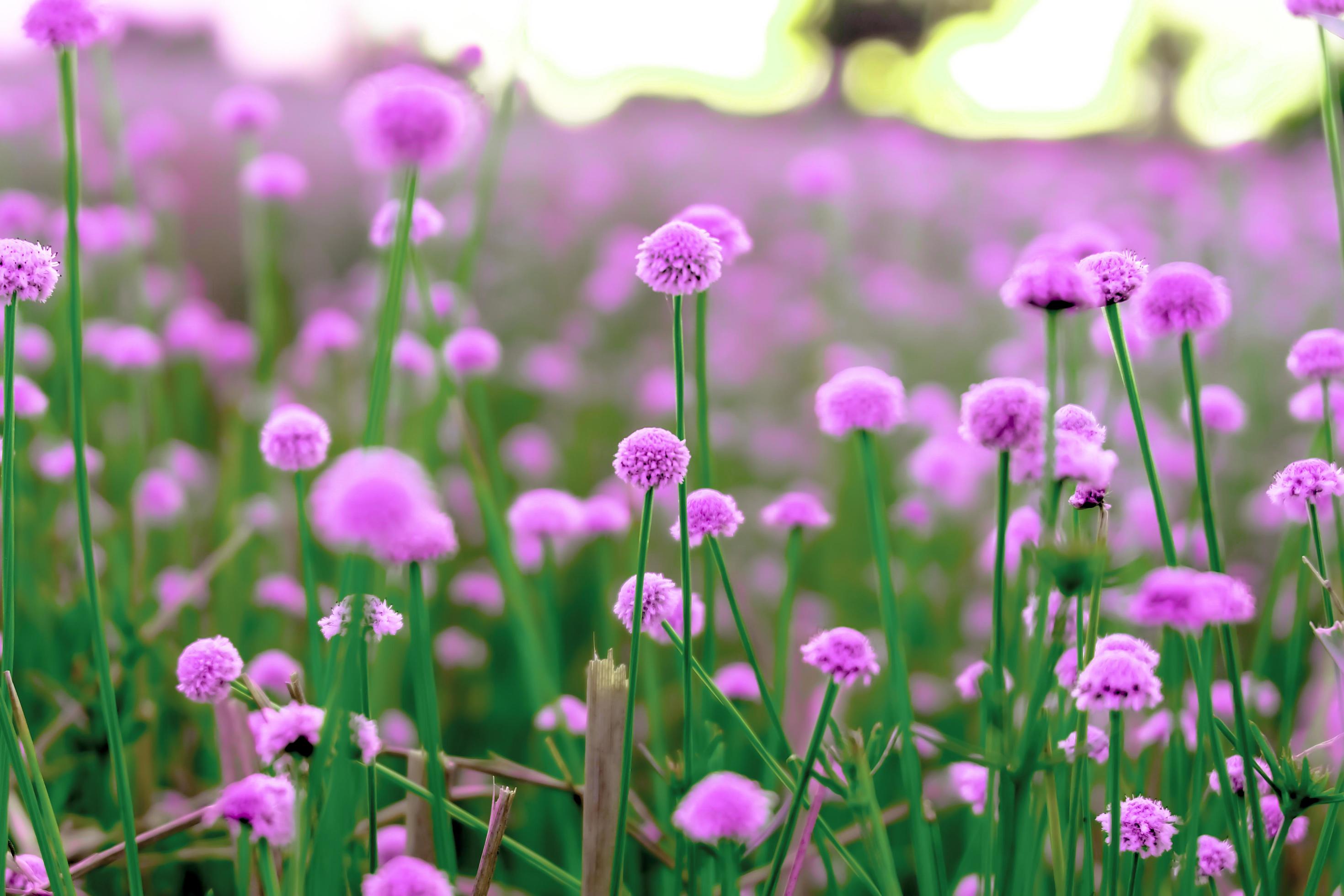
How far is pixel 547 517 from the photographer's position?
0.88m

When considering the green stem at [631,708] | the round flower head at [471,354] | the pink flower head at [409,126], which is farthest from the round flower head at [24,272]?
the round flower head at [471,354]

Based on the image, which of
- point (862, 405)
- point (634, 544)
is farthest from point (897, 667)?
point (634, 544)

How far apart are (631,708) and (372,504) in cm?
21

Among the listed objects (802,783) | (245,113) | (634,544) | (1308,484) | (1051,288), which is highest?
(245,113)

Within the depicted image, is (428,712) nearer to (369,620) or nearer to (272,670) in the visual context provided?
(369,620)

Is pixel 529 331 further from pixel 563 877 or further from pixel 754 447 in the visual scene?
pixel 563 877

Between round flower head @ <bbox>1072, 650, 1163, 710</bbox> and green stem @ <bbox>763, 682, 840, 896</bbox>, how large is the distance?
116 mm

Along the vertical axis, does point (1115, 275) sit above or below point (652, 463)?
above

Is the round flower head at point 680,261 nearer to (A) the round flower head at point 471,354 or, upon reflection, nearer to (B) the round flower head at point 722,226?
(B) the round flower head at point 722,226

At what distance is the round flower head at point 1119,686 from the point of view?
45 cm

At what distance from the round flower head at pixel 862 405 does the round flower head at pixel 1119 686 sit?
0.49ft

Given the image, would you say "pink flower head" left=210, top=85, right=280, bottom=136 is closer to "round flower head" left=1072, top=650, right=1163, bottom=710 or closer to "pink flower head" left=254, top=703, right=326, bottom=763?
"pink flower head" left=254, top=703, right=326, bottom=763

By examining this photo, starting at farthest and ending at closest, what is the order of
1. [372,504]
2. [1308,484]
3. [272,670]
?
1. [272,670]
2. [1308,484]
3. [372,504]

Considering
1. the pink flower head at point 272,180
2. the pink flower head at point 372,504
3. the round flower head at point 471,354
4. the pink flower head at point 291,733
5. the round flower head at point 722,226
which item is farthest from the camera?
the pink flower head at point 272,180
